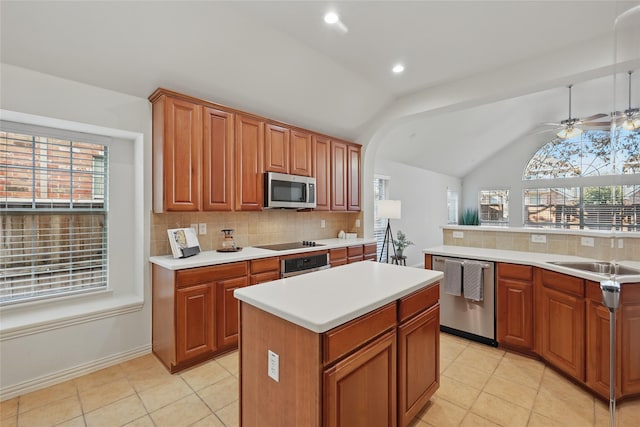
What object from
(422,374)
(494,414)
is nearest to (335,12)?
(422,374)

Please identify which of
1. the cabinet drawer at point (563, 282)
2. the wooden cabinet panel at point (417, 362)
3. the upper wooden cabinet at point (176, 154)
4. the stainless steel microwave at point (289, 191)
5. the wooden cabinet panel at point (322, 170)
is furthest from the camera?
the wooden cabinet panel at point (322, 170)

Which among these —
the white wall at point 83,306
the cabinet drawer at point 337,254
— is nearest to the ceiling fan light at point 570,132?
the cabinet drawer at point 337,254

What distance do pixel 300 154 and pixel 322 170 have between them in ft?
1.45

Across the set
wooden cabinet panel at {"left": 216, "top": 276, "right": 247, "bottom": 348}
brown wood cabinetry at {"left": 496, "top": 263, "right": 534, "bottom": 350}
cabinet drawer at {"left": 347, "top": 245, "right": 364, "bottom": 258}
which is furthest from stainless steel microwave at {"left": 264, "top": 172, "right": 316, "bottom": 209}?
brown wood cabinetry at {"left": 496, "top": 263, "right": 534, "bottom": 350}

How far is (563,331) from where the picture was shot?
2.27m

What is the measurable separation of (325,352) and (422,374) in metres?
0.98

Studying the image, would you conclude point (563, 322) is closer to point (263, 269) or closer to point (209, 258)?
point (263, 269)

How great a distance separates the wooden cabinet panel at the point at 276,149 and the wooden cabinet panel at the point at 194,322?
1543mm

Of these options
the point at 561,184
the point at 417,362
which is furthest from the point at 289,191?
the point at 561,184

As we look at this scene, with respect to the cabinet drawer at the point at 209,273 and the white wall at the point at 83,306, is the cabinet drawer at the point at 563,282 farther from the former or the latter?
the white wall at the point at 83,306

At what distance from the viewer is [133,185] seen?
279 cm

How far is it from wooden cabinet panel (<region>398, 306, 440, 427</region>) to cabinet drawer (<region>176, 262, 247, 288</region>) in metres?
1.66

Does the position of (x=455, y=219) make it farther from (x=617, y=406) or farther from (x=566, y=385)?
(x=617, y=406)

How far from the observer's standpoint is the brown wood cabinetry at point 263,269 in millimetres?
2809
